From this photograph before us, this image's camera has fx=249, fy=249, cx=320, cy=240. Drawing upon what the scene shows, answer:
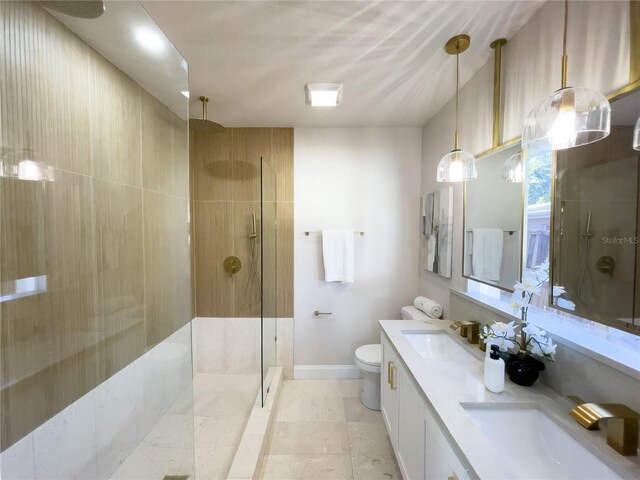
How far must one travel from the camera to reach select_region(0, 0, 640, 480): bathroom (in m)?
0.85

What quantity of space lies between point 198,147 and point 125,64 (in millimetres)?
1177

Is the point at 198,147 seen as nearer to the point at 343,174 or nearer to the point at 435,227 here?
the point at 343,174

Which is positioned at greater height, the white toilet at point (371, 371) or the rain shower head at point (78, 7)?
the rain shower head at point (78, 7)

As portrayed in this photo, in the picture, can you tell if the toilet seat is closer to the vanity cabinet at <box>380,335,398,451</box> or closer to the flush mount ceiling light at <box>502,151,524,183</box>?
the vanity cabinet at <box>380,335,398,451</box>

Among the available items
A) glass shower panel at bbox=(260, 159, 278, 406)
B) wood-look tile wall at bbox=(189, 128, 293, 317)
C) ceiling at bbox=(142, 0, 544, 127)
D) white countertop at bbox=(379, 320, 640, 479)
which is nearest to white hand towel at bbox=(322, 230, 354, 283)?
wood-look tile wall at bbox=(189, 128, 293, 317)

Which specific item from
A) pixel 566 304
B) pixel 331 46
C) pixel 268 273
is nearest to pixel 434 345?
pixel 566 304

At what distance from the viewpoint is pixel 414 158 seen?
8.19 ft

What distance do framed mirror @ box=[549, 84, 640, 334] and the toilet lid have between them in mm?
1374

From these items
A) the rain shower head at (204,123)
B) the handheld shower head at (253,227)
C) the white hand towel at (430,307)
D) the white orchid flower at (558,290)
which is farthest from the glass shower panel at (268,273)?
Result: the white orchid flower at (558,290)

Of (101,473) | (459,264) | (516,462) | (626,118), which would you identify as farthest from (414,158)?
(101,473)

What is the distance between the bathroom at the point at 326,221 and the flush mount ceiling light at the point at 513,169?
0.03 ft

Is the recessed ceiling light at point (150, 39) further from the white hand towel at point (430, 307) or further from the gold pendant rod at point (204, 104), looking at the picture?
the white hand towel at point (430, 307)

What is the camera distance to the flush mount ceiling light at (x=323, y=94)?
174 centimetres

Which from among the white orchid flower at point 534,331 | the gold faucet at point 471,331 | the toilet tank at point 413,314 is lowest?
the toilet tank at point 413,314
